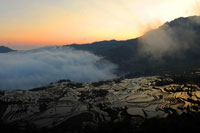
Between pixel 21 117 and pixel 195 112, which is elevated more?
pixel 195 112

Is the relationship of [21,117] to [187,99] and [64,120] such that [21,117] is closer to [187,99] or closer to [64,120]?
[64,120]

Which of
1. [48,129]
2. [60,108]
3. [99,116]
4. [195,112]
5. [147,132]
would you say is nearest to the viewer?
[147,132]

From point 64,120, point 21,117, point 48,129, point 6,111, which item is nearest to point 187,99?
point 64,120

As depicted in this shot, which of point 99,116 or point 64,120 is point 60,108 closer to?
point 64,120

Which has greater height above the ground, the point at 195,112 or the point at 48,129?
the point at 195,112

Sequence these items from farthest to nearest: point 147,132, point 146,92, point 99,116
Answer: point 146,92 → point 99,116 → point 147,132

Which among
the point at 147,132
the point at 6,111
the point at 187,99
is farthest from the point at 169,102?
the point at 6,111

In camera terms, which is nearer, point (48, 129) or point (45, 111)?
point (48, 129)

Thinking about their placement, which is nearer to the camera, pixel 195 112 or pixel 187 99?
pixel 195 112

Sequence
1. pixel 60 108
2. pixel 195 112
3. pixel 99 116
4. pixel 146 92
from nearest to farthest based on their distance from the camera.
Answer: pixel 195 112, pixel 99 116, pixel 60 108, pixel 146 92
